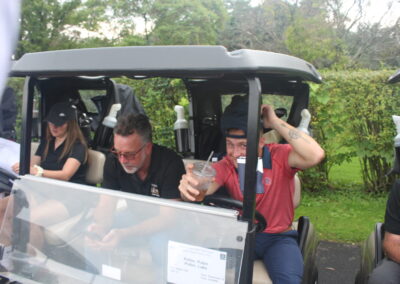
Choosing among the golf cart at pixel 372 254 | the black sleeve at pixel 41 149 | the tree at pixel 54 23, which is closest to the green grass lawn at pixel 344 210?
the golf cart at pixel 372 254

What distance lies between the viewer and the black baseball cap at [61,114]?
3.19 m

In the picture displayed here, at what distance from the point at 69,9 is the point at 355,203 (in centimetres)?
1593

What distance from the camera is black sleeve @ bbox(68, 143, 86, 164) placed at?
3.13 metres

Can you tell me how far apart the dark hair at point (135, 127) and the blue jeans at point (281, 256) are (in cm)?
92

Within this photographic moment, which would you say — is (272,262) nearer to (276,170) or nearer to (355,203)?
(276,170)

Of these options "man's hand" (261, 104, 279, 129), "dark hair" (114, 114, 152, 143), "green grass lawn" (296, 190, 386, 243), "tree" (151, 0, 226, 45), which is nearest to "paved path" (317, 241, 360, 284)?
"green grass lawn" (296, 190, 386, 243)

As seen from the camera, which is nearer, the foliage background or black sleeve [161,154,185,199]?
black sleeve [161,154,185,199]

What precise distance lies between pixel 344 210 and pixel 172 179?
3.30 m

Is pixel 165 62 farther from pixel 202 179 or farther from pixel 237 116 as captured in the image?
pixel 237 116

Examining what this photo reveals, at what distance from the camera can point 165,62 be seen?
1499 mm

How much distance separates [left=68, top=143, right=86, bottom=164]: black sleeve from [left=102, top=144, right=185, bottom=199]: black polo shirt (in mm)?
617

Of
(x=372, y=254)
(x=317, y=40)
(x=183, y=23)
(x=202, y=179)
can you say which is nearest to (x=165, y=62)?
(x=202, y=179)

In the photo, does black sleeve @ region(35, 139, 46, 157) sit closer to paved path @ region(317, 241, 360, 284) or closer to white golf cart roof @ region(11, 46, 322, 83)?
white golf cart roof @ region(11, 46, 322, 83)

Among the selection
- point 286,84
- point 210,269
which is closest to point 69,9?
point 286,84
